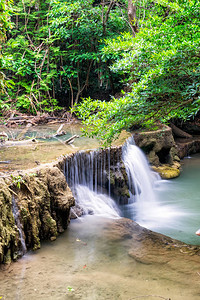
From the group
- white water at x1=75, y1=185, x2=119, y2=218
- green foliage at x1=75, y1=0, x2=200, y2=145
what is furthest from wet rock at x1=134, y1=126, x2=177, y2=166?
green foliage at x1=75, y1=0, x2=200, y2=145

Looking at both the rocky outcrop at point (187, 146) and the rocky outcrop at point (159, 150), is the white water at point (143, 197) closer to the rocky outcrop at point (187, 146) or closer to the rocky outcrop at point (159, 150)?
the rocky outcrop at point (159, 150)

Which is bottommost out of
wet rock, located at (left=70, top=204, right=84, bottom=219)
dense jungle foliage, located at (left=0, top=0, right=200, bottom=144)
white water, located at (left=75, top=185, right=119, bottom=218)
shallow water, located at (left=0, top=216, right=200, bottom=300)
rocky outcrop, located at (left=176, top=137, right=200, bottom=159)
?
rocky outcrop, located at (left=176, top=137, right=200, bottom=159)

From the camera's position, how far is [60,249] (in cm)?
531

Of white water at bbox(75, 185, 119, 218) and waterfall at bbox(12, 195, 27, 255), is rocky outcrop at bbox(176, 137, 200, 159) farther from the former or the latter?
waterfall at bbox(12, 195, 27, 255)

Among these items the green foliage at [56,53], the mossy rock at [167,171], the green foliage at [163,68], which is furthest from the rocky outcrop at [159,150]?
the green foliage at [163,68]

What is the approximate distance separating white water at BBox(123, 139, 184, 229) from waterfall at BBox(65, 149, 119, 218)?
69 centimetres

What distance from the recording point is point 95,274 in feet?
14.7

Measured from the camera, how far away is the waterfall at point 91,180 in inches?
300

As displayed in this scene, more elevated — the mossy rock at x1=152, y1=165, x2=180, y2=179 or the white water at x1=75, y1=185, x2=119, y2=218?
the white water at x1=75, y1=185, x2=119, y2=218

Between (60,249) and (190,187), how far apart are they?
6.65m

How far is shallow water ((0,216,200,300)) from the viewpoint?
3904 mm

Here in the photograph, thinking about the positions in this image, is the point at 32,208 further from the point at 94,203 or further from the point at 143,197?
the point at 143,197

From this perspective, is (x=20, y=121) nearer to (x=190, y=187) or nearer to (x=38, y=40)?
(x=38, y=40)

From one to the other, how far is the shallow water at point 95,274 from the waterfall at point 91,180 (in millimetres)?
1834
